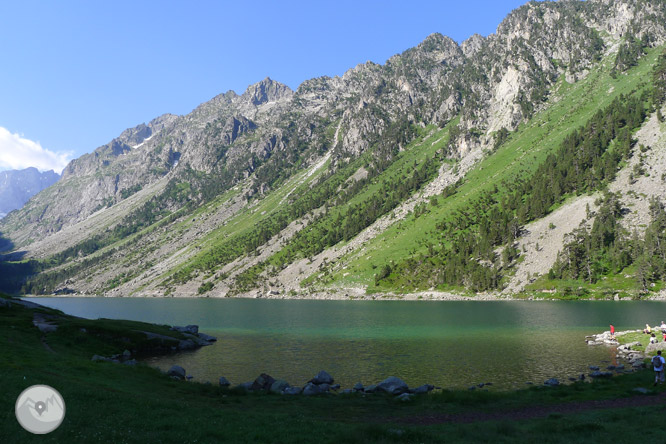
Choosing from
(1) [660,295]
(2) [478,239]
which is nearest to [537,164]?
(2) [478,239]

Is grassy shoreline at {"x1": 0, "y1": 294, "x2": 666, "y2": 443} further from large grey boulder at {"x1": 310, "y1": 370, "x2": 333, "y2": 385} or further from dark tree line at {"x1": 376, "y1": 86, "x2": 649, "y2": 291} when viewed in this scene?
dark tree line at {"x1": 376, "y1": 86, "x2": 649, "y2": 291}

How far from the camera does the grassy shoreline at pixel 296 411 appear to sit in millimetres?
17219

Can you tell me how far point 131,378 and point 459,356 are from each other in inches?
1524

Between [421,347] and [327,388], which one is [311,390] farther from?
[421,347]

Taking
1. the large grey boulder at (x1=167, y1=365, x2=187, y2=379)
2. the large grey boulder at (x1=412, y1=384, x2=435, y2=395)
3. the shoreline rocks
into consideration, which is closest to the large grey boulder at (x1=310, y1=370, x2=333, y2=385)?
the shoreline rocks

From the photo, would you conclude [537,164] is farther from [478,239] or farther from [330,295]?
[330,295]

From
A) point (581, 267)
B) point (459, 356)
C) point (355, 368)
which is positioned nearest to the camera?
point (355, 368)

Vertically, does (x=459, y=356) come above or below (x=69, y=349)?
below

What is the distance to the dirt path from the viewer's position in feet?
77.9

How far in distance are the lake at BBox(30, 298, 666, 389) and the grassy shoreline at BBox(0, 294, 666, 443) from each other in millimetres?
7797

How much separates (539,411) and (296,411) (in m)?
17.2

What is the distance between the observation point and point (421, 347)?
Result: 2165 inches

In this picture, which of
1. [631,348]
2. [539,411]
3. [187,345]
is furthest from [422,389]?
[187,345]

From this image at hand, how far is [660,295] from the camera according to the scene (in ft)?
353
